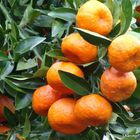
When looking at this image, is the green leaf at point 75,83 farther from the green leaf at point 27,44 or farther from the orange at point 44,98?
the green leaf at point 27,44

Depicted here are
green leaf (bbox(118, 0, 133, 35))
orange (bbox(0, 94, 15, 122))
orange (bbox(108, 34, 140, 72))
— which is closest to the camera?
orange (bbox(108, 34, 140, 72))

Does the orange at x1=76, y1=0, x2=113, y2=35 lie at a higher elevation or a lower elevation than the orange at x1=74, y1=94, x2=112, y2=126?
higher

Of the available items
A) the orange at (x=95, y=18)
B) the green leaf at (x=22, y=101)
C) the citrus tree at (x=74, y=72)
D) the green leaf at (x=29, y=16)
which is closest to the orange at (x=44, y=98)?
the citrus tree at (x=74, y=72)

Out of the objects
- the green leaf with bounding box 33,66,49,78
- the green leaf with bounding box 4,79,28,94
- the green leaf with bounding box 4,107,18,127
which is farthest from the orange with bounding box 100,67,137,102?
the green leaf with bounding box 4,107,18,127

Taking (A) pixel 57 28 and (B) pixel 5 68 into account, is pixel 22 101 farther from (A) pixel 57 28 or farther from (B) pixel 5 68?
(A) pixel 57 28

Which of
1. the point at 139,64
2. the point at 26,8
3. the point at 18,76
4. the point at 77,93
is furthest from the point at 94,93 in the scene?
the point at 26,8

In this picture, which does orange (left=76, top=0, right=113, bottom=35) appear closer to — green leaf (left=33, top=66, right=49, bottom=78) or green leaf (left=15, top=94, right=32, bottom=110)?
green leaf (left=33, top=66, right=49, bottom=78)
